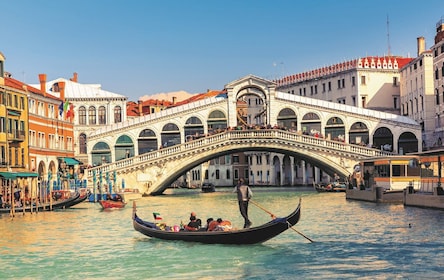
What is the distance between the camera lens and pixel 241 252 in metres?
14.1

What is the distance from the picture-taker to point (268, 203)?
2905 centimetres

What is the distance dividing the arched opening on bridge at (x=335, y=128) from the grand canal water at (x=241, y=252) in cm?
1638

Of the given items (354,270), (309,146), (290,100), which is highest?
(290,100)

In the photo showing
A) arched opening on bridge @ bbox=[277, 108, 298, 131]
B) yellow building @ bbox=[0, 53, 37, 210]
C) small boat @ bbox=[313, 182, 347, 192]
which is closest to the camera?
yellow building @ bbox=[0, 53, 37, 210]

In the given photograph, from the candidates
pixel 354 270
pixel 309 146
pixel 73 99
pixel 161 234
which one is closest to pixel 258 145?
pixel 309 146

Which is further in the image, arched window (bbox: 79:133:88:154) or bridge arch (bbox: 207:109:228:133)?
arched window (bbox: 79:133:88:154)

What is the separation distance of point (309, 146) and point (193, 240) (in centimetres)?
2057

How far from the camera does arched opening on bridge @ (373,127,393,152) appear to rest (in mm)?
37812

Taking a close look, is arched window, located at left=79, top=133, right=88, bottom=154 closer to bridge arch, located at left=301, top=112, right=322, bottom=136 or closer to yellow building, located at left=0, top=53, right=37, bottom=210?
bridge arch, located at left=301, top=112, right=322, bottom=136

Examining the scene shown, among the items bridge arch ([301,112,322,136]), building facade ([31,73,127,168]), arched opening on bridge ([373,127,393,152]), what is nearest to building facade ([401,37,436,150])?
arched opening on bridge ([373,127,393,152])

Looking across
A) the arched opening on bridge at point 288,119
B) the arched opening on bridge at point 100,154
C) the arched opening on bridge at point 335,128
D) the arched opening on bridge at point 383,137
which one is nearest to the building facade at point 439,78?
the arched opening on bridge at point 383,137

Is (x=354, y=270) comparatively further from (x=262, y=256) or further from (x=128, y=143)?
(x=128, y=143)

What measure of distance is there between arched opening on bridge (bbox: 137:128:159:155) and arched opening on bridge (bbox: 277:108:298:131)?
233 inches

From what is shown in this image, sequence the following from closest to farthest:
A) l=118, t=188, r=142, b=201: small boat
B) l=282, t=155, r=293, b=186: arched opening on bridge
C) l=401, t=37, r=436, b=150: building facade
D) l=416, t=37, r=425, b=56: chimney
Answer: l=118, t=188, r=142, b=201: small boat < l=401, t=37, r=436, b=150: building facade < l=416, t=37, r=425, b=56: chimney < l=282, t=155, r=293, b=186: arched opening on bridge
